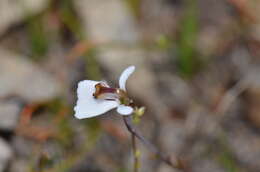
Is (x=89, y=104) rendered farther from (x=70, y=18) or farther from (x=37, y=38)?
(x=70, y=18)

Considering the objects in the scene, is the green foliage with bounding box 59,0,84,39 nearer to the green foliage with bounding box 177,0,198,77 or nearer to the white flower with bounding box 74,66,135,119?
the green foliage with bounding box 177,0,198,77

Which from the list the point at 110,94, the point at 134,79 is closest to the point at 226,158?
the point at 134,79

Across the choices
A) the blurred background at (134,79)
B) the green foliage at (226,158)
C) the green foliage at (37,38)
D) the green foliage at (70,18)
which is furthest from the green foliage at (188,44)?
the green foliage at (37,38)

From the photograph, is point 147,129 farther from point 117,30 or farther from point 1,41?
point 1,41

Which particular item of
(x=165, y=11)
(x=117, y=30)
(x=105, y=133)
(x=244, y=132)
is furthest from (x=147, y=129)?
(x=165, y=11)

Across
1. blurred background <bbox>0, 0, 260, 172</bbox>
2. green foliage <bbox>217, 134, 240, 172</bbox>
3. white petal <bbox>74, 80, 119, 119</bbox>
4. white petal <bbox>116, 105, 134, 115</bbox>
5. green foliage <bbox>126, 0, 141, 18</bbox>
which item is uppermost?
green foliage <bbox>126, 0, 141, 18</bbox>

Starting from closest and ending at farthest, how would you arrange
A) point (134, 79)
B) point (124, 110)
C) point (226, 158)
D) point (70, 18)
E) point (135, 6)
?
1. point (124, 110)
2. point (226, 158)
3. point (134, 79)
4. point (70, 18)
5. point (135, 6)

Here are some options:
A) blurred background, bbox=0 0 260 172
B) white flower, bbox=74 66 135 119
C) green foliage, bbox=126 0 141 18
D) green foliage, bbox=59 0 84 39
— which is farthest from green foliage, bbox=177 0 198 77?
white flower, bbox=74 66 135 119

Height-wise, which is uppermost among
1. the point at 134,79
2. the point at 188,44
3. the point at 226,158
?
the point at 188,44

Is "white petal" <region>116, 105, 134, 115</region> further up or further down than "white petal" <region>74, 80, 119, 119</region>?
further down
